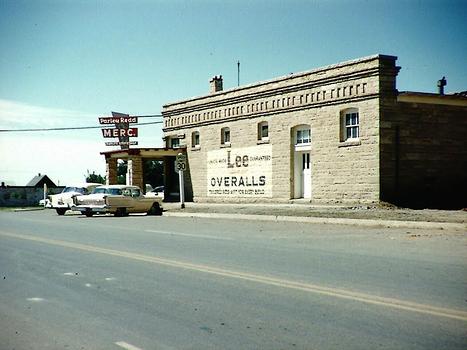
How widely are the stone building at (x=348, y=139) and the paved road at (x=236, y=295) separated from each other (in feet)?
34.2

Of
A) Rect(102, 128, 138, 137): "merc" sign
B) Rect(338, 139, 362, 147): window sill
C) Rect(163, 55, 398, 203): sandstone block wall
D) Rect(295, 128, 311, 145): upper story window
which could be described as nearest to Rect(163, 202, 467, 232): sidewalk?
Rect(163, 55, 398, 203): sandstone block wall

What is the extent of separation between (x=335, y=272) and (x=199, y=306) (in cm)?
296

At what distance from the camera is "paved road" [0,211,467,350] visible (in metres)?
5.25

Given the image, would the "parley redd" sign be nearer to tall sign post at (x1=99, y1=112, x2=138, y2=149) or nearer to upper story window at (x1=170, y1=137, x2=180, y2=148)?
tall sign post at (x1=99, y1=112, x2=138, y2=149)

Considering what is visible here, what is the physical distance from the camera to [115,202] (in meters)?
26.6

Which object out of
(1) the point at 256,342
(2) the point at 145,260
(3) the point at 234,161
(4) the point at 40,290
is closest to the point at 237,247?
(2) the point at 145,260

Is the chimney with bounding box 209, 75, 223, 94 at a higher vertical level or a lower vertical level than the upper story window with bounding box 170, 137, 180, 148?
higher

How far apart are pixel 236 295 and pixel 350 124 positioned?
18.3 m

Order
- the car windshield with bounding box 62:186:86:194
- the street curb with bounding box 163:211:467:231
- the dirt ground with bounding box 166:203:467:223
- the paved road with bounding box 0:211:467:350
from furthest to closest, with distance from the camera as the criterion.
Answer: the car windshield with bounding box 62:186:86:194
the dirt ground with bounding box 166:203:467:223
the street curb with bounding box 163:211:467:231
the paved road with bounding box 0:211:467:350

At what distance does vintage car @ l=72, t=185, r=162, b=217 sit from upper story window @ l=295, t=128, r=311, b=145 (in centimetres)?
780

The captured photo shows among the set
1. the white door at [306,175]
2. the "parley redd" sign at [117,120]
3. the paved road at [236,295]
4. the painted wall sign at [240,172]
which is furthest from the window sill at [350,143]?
the "parley redd" sign at [117,120]

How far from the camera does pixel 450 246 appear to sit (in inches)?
476

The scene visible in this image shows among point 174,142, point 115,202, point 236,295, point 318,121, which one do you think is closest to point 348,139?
point 318,121

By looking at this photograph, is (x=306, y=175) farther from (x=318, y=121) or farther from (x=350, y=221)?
(x=350, y=221)
